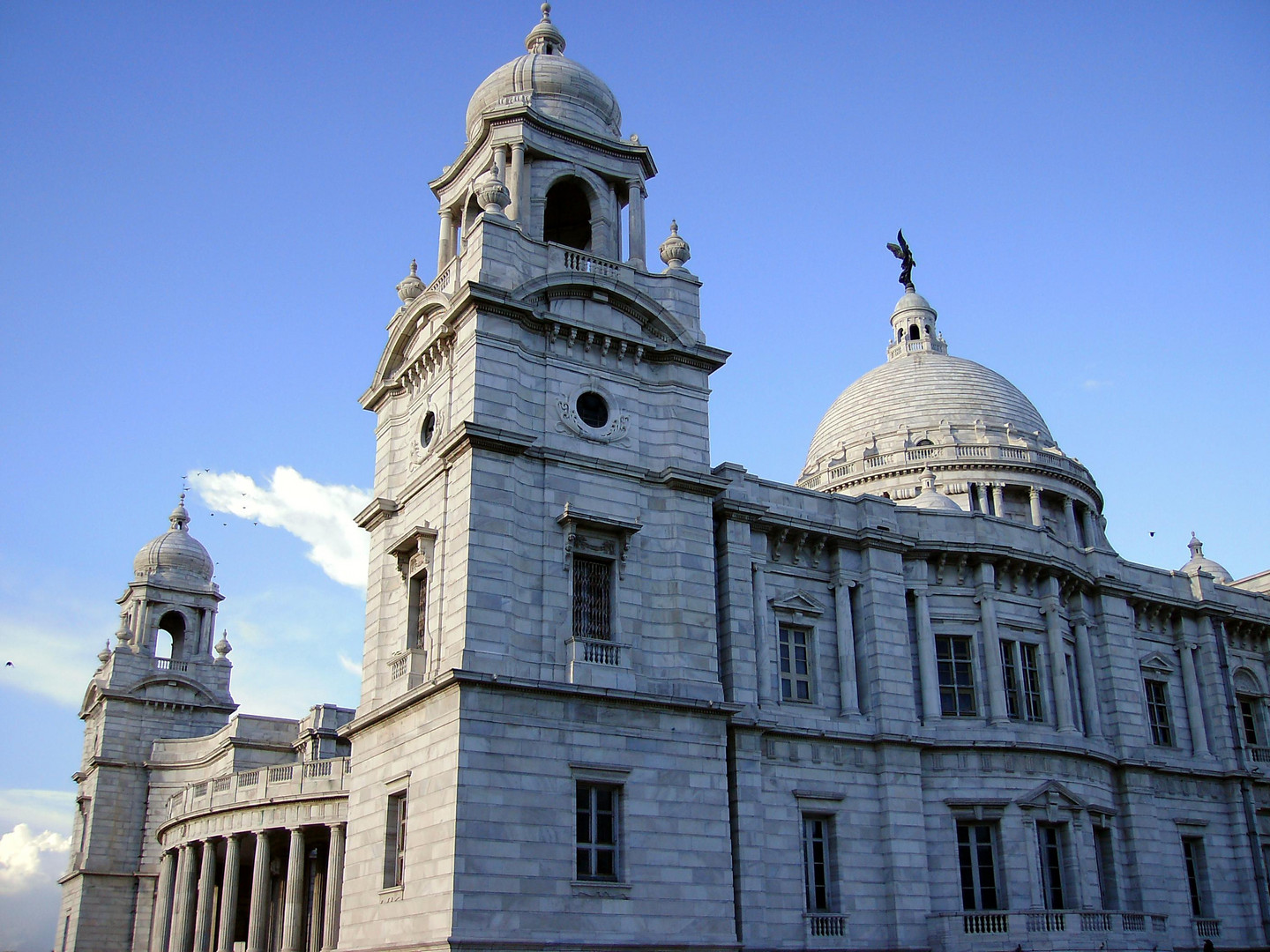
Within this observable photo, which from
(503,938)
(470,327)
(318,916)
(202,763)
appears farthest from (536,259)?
(202,763)

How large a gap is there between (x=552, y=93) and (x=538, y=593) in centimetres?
1601

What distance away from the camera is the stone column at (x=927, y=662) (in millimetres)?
37969

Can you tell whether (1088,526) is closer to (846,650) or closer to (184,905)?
(846,650)

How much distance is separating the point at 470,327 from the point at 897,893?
754 inches

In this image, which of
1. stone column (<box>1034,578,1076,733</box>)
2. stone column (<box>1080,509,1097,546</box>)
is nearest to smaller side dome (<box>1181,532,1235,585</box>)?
stone column (<box>1080,509,1097,546</box>)

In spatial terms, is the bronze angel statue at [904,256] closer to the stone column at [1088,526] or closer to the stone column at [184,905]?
the stone column at [1088,526]

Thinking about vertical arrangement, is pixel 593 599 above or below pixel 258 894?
above

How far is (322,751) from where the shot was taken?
168ft

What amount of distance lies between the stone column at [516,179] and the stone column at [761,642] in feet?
39.4

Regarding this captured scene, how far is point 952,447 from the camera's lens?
2405 inches

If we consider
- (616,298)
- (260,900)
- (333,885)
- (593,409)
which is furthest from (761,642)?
(260,900)

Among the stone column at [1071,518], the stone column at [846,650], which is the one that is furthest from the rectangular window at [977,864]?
the stone column at [1071,518]

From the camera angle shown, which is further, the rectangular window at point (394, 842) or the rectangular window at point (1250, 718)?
the rectangular window at point (1250, 718)

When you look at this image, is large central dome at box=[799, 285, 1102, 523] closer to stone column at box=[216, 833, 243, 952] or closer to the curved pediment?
the curved pediment
